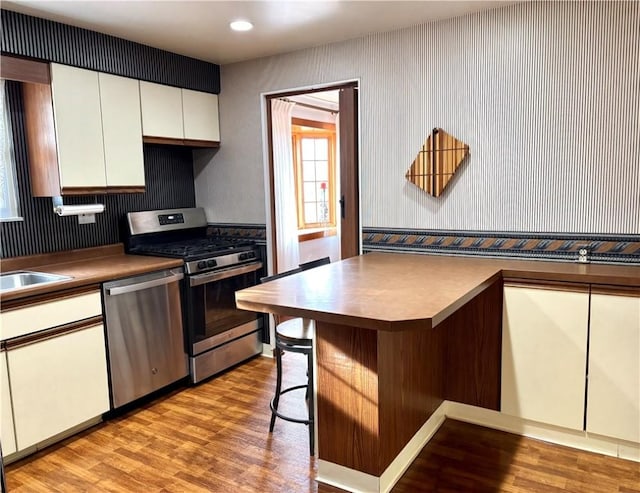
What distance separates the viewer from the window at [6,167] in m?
2.85

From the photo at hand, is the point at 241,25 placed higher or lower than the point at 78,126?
higher

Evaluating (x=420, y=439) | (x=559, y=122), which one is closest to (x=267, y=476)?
(x=420, y=439)

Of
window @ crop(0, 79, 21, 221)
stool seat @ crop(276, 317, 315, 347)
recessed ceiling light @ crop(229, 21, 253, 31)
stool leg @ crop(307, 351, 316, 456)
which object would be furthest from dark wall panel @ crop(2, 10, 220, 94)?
stool leg @ crop(307, 351, 316, 456)

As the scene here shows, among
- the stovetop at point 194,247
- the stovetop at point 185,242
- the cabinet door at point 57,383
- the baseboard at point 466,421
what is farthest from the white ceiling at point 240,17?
the baseboard at point 466,421

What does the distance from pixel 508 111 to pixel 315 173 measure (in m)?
2.95

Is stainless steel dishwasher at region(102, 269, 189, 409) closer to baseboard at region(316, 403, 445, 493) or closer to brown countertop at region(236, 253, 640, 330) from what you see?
brown countertop at region(236, 253, 640, 330)

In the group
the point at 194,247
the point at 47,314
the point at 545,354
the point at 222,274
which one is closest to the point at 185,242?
the point at 194,247

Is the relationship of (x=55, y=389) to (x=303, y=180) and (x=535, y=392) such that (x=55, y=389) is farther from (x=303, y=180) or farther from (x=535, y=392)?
(x=303, y=180)

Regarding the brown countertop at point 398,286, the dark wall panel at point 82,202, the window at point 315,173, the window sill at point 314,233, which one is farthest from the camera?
the window at point 315,173

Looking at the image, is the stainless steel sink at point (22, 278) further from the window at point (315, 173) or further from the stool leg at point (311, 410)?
the window at point (315, 173)

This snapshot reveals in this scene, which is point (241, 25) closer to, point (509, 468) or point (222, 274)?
point (222, 274)

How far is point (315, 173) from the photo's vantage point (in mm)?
5473

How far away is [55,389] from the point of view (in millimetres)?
2549

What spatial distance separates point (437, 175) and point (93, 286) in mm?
2146
